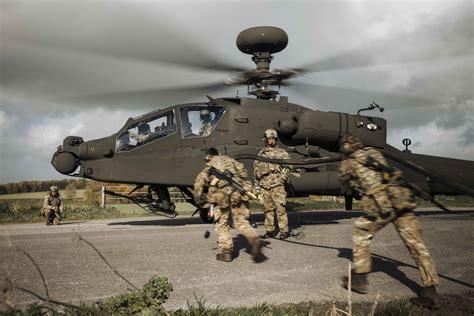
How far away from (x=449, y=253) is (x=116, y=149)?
7389 millimetres

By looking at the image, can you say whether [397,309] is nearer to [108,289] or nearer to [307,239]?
[108,289]

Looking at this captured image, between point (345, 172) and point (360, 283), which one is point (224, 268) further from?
point (345, 172)

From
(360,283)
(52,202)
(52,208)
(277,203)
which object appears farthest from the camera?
(52,202)

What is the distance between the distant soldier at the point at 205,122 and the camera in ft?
33.8

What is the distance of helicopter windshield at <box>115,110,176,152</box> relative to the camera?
9992mm

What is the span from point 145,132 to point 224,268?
571 centimetres

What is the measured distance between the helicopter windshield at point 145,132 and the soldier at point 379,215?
6.54 m

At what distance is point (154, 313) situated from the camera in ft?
8.72

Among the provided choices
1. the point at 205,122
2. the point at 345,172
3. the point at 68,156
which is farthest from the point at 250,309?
the point at 68,156

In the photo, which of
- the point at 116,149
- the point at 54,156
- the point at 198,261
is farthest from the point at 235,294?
the point at 54,156

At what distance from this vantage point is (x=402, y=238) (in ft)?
13.5

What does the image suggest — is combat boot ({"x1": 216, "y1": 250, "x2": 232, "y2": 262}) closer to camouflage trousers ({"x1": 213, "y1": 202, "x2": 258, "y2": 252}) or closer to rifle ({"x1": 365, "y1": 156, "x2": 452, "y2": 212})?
camouflage trousers ({"x1": 213, "y1": 202, "x2": 258, "y2": 252})

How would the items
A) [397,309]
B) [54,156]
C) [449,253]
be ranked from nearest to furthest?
[397,309]
[449,253]
[54,156]

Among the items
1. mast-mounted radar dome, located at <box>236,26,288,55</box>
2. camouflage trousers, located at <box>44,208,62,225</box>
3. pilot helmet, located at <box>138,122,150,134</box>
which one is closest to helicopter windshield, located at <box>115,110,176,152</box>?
pilot helmet, located at <box>138,122,150,134</box>
